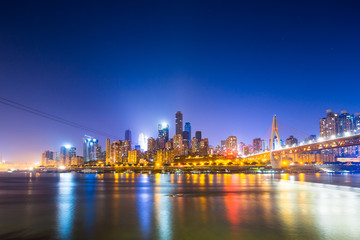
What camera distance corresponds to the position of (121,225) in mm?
21781

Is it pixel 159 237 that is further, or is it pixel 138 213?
pixel 138 213

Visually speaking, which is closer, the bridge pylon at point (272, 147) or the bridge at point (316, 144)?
the bridge at point (316, 144)

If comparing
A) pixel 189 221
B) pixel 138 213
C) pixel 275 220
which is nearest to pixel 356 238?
pixel 275 220

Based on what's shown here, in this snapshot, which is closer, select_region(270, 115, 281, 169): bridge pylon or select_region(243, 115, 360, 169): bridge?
select_region(243, 115, 360, 169): bridge

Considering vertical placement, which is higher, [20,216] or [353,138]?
[353,138]

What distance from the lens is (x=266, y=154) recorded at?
168m

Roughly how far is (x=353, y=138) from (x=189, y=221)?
8068 cm

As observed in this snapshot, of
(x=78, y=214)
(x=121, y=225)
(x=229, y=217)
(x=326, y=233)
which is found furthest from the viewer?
(x=78, y=214)

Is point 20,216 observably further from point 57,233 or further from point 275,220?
point 275,220

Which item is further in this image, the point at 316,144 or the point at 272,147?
the point at 272,147

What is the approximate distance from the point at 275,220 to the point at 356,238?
642cm

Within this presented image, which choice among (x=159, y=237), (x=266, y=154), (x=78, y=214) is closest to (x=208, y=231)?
(x=159, y=237)

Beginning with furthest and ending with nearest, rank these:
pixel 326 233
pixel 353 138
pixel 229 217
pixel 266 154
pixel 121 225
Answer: pixel 266 154
pixel 353 138
pixel 229 217
pixel 121 225
pixel 326 233

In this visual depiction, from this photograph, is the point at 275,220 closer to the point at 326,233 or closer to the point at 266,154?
the point at 326,233
